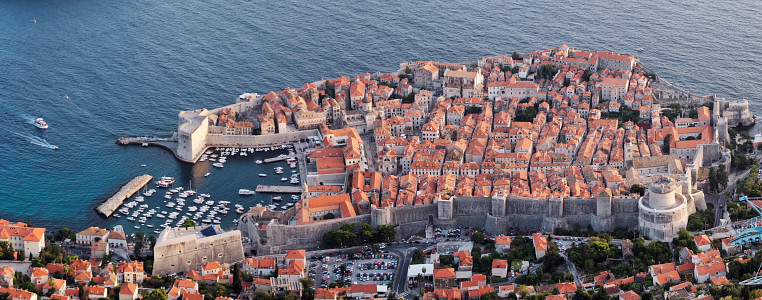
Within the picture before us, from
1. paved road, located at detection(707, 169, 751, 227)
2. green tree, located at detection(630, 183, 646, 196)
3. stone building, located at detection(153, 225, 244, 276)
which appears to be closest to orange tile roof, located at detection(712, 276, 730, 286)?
paved road, located at detection(707, 169, 751, 227)

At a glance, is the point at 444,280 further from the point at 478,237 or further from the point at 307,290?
the point at 307,290

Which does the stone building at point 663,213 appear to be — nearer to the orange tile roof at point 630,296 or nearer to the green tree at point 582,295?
the orange tile roof at point 630,296

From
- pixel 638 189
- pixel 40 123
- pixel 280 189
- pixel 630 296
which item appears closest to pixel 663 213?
pixel 638 189

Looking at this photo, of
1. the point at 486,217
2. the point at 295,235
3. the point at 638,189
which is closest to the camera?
the point at 295,235

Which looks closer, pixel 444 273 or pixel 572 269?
pixel 444 273

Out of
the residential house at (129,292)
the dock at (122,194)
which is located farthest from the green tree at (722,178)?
the dock at (122,194)

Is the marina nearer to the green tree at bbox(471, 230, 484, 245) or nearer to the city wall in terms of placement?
the city wall
